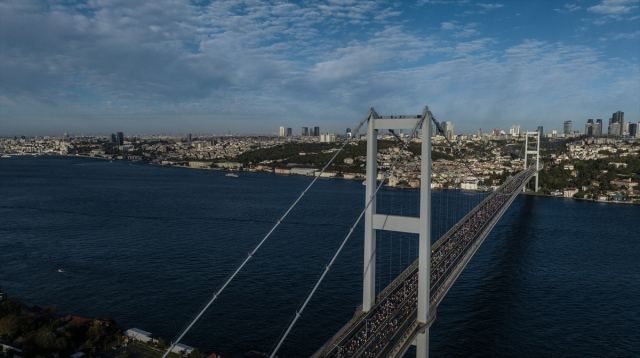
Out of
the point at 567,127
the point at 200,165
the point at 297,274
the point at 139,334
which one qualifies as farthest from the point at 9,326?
the point at 567,127

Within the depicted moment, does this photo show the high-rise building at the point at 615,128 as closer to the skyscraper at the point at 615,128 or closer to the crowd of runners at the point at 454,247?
the skyscraper at the point at 615,128

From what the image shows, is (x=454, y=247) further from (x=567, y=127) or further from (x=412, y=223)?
(x=567, y=127)

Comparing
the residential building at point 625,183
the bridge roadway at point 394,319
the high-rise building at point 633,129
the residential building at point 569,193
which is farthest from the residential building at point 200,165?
the high-rise building at point 633,129

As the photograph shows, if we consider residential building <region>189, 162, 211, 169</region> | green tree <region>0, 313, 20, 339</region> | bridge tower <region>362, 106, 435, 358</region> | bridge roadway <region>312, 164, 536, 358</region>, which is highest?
bridge tower <region>362, 106, 435, 358</region>

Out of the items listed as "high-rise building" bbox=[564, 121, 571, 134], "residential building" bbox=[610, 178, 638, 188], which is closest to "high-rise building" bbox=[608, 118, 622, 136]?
"high-rise building" bbox=[564, 121, 571, 134]

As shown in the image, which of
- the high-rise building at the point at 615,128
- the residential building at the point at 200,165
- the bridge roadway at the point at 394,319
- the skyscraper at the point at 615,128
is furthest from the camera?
the skyscraper at the point at 615,128

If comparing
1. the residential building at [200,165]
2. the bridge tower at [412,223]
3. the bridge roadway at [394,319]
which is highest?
the bridge tower at [412,223]

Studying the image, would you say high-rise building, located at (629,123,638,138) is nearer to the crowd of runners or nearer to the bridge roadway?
the crowd of runners

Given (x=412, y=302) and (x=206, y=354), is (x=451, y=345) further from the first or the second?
(x=206, y=354)

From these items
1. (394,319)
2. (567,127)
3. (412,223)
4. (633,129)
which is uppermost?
(567,127)
